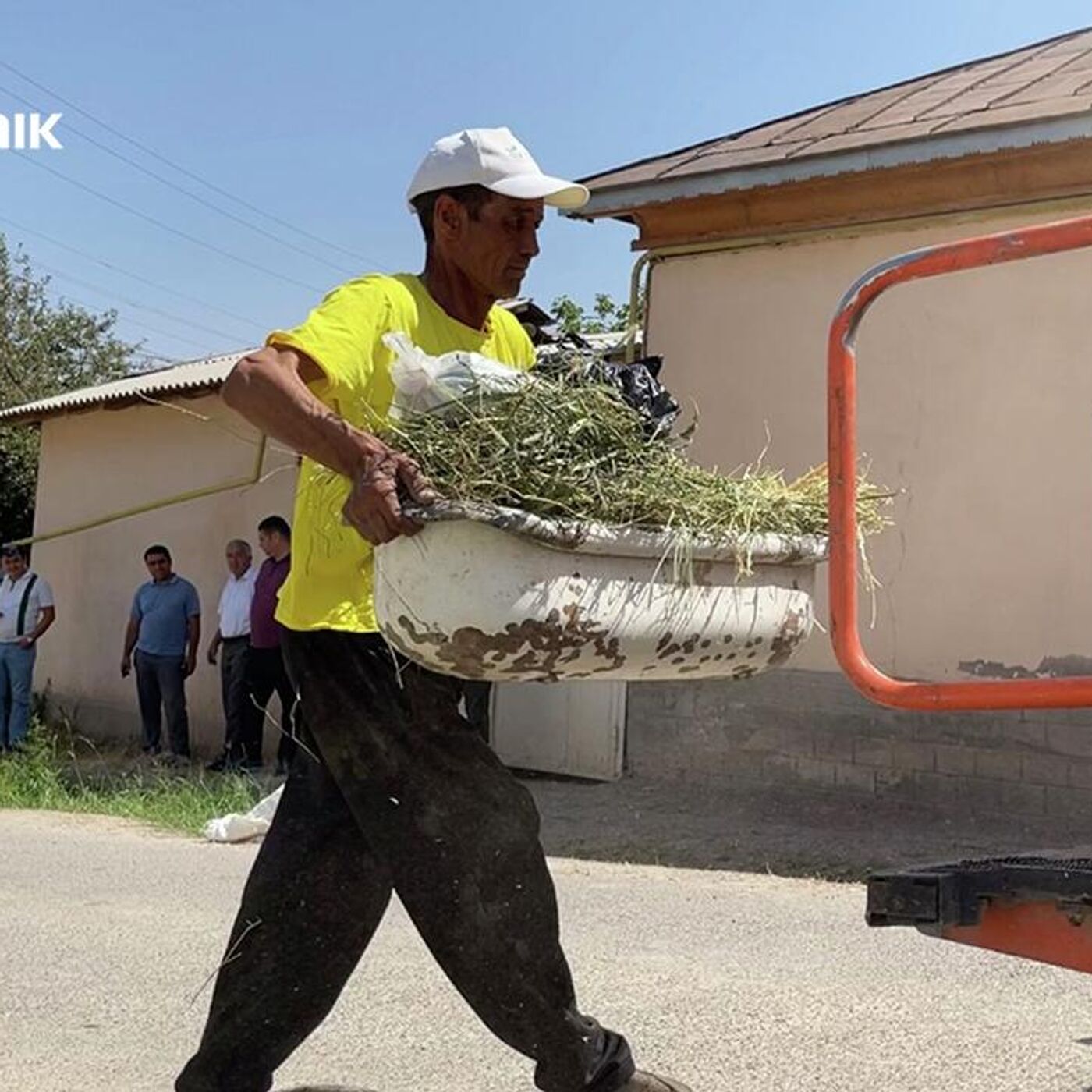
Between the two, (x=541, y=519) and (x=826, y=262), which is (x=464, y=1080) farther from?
(x=826, y=262)

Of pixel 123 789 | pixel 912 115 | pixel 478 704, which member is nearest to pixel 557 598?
pixel 478 704

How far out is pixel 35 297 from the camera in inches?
1048

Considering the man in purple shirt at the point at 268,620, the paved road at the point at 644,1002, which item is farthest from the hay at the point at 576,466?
the man in purple shirt at the point at 268,620

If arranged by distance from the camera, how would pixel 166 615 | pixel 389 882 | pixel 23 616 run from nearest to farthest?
pixel 389 882 → pixel 166 615 → pixel 23 616

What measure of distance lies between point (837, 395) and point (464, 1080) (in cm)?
214

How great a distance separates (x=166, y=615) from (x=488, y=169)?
10005mm

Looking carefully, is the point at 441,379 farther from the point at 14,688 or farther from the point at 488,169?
the point at 14,688

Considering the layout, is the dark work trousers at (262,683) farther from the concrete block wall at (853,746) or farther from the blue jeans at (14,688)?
the concrete block wall at (853,746)

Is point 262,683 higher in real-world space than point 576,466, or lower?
lower

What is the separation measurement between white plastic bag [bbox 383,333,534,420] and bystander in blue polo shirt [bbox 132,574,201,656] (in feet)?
33.0

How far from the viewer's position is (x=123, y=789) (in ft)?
33.5

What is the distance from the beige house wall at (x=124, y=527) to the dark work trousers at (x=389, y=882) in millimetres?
9140

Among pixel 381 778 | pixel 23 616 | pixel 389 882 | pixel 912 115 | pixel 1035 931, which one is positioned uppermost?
pixel 912 115

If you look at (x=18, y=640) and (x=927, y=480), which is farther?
(x=18, y=640)
